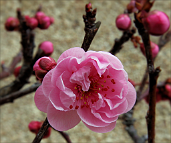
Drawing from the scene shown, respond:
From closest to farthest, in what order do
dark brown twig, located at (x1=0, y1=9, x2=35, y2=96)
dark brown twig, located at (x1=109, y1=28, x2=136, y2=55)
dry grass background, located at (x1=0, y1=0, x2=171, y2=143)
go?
dark brown twig, located at (x1=109, y1=28, x2=136, y2=55) < dark brown twig, located at (x1=0, y1=9, x2=35, y2=96) < dry grass background, located at (x1=0, y1=0, x2=171, y2=143)

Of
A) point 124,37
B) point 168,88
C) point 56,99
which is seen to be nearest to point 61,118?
point 56,99

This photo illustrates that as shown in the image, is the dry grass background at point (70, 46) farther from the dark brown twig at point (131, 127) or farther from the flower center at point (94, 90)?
the flower center at point (94, 90)

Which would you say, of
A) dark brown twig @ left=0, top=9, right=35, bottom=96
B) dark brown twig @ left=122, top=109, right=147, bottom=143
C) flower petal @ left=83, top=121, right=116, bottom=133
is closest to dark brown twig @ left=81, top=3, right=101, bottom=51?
flower petal @ left=83, top=121, right=116, bottom=133

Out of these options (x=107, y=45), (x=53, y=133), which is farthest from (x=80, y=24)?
(x=53, y=133)

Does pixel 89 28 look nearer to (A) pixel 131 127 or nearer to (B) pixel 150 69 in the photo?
(B) pixel 150 69

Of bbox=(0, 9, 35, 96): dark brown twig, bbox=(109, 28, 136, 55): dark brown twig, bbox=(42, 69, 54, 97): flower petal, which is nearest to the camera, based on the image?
bbox=(42, 69, 54, 97): flower petal

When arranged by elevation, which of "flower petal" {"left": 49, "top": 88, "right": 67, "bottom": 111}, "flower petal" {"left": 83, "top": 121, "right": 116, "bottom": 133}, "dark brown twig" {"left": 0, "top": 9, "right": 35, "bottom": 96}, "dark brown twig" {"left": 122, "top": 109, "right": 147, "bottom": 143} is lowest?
"dark brown twig" {"left": 122, "top": 109, "right": 147, "bottom": 143}

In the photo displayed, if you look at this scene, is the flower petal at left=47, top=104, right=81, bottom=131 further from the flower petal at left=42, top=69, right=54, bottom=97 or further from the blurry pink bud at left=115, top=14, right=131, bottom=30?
the blurry pink bud at left=115, top=14, right=131, bottom=30

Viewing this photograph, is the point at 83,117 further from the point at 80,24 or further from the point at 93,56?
the point at 80,24

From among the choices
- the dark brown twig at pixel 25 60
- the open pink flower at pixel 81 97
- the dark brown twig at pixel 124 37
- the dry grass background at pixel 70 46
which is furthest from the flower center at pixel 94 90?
the dry grass background at pixel 70 46
